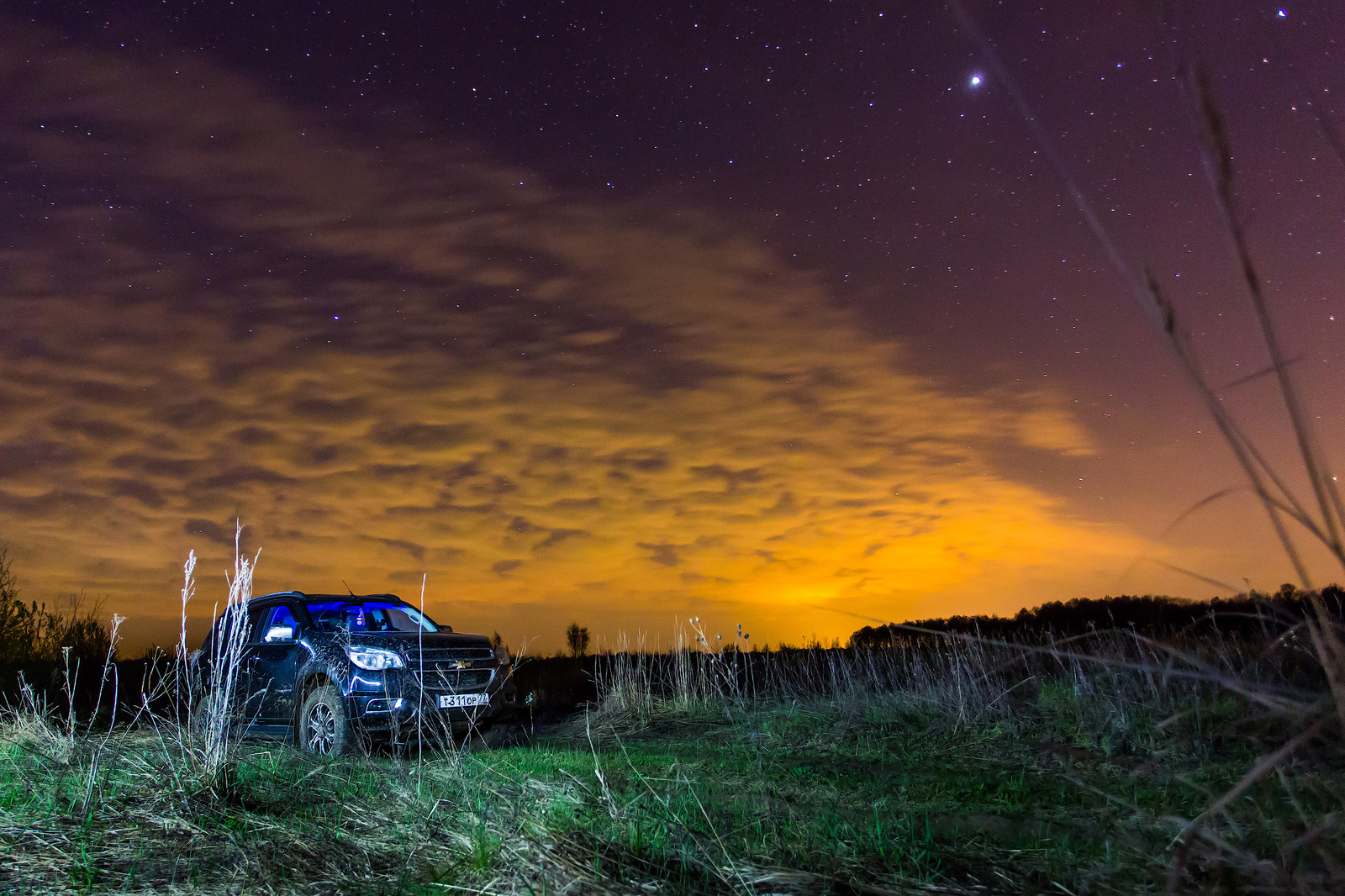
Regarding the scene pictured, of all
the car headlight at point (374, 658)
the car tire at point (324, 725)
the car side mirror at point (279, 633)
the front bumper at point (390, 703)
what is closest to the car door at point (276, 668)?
the car side mirror at point (279, 633)

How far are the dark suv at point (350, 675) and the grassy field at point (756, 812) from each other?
0.48m

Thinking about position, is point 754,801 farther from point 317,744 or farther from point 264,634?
point 264,634

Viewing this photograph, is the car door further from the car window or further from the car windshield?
the car windshield

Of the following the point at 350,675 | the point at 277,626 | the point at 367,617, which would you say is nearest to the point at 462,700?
the point at 350,675

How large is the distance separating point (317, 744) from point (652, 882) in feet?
20.7

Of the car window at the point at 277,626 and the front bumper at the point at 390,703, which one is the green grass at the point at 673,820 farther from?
the car window at the point at 277,626

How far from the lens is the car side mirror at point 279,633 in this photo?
8735 millimetres

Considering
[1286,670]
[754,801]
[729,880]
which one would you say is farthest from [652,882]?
[1286,670]

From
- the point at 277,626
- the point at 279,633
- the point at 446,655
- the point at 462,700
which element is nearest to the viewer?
the point at 462,700

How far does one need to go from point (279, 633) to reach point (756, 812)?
6677mm

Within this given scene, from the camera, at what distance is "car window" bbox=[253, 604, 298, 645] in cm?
878

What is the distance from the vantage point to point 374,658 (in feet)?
Result: 26.1

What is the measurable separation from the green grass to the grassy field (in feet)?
0.06

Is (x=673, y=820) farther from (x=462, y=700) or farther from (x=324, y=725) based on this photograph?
(x=324, y=725)
